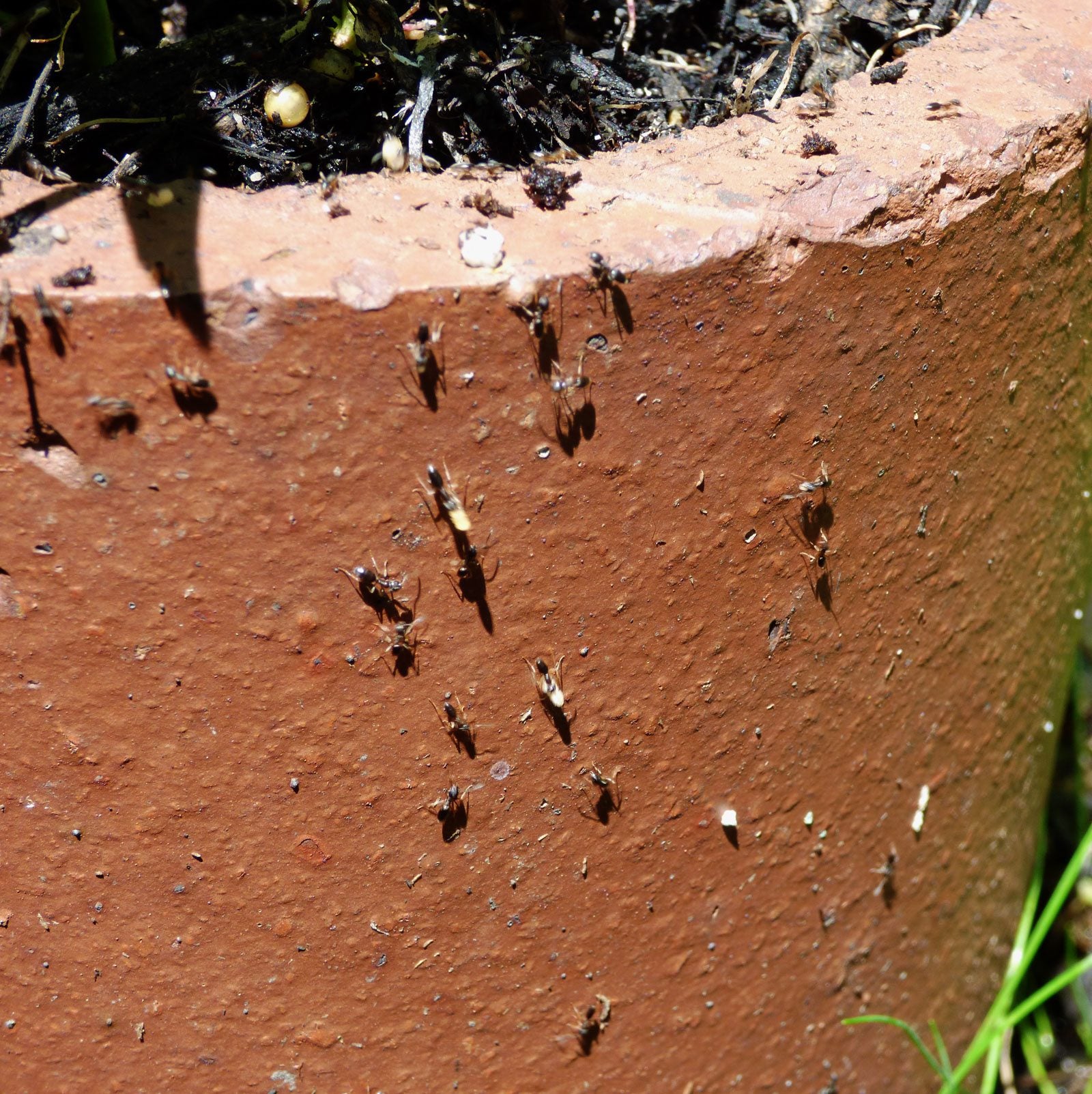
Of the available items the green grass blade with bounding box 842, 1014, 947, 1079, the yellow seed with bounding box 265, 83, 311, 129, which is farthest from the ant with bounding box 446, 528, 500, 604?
the green grass blade with bounding box 842, 1014, 947, 1079

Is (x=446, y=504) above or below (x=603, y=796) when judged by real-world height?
above

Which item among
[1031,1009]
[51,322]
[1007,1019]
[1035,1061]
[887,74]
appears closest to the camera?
[51,322]

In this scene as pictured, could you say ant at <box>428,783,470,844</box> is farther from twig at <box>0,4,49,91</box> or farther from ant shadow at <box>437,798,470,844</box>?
twig at <box>0,4,49,91</box>

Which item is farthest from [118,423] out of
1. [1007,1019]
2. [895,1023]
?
[1007,1019]

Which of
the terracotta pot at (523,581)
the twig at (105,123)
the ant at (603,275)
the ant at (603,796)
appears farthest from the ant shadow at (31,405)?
the ant at (603,796)

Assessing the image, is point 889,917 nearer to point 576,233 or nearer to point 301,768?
point 301,768

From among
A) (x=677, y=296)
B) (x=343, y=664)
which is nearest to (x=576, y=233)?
(x=677, y=296)

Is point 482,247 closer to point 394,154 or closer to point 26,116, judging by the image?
point 394,154
